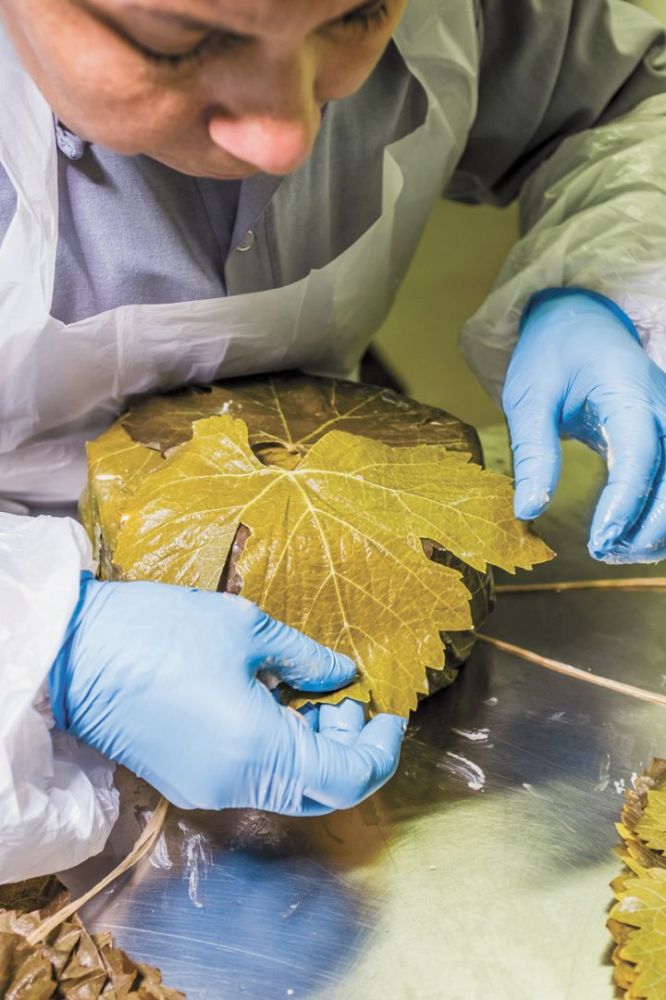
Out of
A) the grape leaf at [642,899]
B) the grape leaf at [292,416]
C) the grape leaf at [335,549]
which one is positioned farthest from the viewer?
the grape leaf at [292,416]

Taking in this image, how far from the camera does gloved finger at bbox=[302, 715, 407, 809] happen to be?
668 mm

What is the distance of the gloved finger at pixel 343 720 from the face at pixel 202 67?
411 millimetres

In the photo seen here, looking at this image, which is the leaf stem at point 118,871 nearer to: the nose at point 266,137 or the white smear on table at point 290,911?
the white smear on table at point 290,911

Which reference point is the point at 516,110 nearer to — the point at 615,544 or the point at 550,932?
Answer: the point at 615,544

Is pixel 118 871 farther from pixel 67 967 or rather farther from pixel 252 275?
pixel 252 275

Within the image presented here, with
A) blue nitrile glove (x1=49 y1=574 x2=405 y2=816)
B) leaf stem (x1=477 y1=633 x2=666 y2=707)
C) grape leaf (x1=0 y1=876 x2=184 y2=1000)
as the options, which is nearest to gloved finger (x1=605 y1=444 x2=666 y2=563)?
leaf stem (x1=477 y1=633 x2=666 y2=707)

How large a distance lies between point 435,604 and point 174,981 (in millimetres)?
338

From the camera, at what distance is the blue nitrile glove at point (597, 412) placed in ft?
2.57

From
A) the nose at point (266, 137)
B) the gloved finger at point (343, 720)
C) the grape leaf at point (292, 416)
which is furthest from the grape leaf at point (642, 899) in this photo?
the nose at point (266, 137)

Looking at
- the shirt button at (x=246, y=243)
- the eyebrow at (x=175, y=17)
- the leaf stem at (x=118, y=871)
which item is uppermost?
the eyebrow at (x=175, y=17)

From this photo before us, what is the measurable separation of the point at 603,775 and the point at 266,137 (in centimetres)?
58

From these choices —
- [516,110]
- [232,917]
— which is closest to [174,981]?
[232,917]

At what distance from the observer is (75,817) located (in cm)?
68

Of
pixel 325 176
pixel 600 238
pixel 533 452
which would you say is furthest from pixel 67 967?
pixel 600 238
